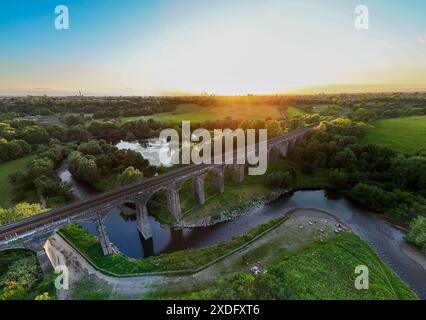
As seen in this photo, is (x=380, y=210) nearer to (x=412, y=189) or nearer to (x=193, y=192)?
(x=412, y=189)

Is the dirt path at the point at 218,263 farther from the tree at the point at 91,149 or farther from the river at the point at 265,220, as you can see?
the tree at the point at 91,149

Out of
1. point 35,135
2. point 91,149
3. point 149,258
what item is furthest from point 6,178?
point 149,258

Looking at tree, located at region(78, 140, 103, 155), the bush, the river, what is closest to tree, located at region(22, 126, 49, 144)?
tree, located at region(78, 140, 103, 155)

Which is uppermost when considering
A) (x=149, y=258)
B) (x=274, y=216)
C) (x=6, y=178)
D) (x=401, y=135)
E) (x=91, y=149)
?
(x=401, y=135)

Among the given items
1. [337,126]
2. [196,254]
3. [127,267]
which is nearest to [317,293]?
[196,254]

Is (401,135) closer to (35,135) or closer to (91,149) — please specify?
(91,149)
